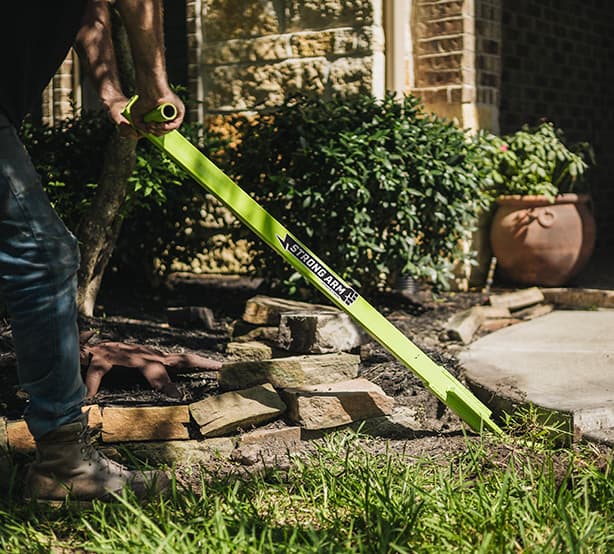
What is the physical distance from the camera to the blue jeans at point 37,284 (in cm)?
239

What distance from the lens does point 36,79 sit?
248 centimetres

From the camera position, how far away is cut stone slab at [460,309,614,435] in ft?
10.4

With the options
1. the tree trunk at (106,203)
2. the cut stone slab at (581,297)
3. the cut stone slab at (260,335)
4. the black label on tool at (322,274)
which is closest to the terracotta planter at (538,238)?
the cut stone slab at (581,297)

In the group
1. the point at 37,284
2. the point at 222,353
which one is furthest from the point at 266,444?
the point at 222,353

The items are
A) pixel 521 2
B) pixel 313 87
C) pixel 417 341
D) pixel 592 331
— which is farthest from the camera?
pixel 521 2

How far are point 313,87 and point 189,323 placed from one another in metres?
2.27

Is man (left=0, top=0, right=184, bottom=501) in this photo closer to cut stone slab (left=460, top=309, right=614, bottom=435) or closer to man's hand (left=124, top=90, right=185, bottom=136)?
man's hand (left=124, top=90, right=185, bottom=136)

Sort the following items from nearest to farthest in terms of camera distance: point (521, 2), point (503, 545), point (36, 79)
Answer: point (503, 545) < point (36, 79) < point (521, 2)

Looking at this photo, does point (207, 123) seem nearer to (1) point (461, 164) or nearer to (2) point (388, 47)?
(2) point (388, 47)

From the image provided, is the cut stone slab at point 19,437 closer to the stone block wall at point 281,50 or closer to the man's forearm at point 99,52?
the man's forearm at point 99,52

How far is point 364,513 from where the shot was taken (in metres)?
2.37

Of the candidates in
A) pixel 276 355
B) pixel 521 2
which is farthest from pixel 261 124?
pixel 521 2

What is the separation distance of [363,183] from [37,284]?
279 cm

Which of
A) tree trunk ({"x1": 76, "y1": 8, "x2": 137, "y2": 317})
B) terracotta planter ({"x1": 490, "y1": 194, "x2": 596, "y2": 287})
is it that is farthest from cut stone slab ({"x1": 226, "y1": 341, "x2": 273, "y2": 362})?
terracotta planter ({"x1": 490, "y1": 194, "x2": 596, "y2": 287})
